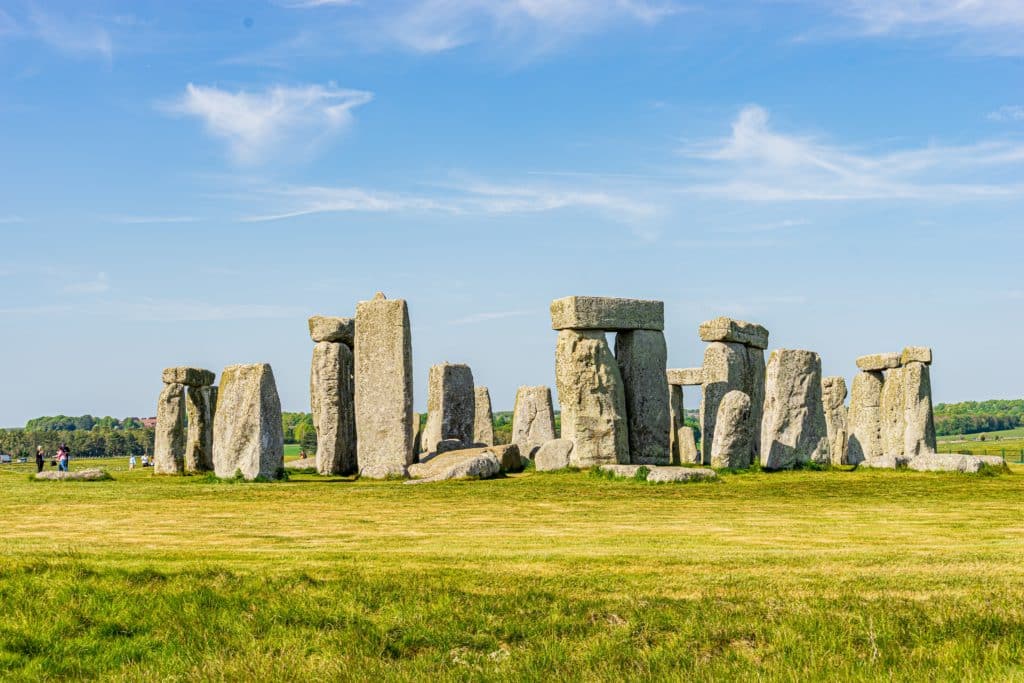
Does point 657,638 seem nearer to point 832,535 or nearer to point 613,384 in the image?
point 832,535

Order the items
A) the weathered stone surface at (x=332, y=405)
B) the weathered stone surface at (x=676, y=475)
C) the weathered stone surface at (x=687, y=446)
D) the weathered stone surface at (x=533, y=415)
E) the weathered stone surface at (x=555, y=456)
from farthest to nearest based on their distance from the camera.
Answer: the weathered stone surface at (x=533, y=415) → the weathered stone surface at (x=687, y=446) → the weathered stone surface at (x=332, y=405) → the weathered stone surface at (x=555, y=456) → the weathered stone surface at (x=676, y=475)

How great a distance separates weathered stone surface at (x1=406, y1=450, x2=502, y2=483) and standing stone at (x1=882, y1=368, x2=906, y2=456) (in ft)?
35.8

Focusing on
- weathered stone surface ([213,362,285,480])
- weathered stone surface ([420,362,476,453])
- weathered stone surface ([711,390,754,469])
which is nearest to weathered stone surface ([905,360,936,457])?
weathered stone surface ([711,390,754,469])

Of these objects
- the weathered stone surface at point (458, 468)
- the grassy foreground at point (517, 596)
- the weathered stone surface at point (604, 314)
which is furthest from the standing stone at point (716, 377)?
the grassy foreground at point (517, 596)

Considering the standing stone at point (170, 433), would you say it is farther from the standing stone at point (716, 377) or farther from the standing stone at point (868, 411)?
the standing stone at point (868, 411)

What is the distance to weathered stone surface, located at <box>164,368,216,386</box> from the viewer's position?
24375 millimetres

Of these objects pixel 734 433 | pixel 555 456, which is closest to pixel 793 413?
pixel 734 433

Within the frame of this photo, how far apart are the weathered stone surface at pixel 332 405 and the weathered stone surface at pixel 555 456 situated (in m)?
4.26

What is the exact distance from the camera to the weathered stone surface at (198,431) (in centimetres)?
2453

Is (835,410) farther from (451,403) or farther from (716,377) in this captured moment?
(451,403)

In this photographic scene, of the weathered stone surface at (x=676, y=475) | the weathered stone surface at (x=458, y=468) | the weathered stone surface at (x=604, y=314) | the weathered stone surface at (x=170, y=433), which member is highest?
the weathered stone surface at (x=604, y=314)

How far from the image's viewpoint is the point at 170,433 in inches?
950

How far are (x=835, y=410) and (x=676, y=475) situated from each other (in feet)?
42.4

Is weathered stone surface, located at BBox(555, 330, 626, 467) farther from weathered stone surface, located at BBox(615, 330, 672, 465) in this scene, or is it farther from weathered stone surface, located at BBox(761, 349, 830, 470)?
weathered stone surface, located at BBox(761, 349, 830, 470)
